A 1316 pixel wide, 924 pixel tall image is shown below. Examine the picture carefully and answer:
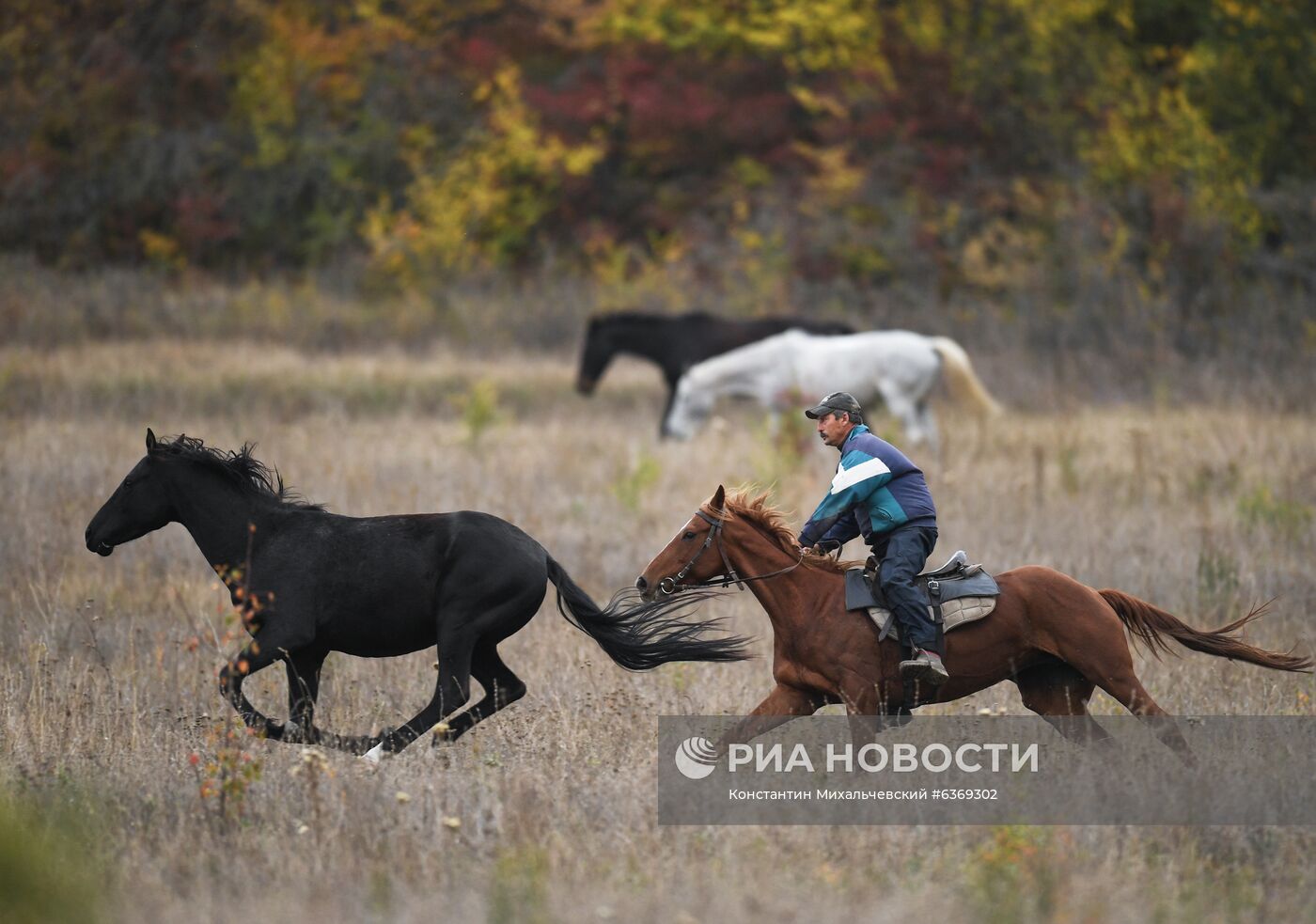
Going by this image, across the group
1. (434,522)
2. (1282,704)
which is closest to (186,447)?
(434,522)

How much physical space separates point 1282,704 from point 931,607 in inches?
88.2

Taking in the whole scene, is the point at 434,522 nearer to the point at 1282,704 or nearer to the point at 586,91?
the point at 1282,704

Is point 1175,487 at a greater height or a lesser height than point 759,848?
lesser

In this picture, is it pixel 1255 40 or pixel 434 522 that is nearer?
pixel 434 522

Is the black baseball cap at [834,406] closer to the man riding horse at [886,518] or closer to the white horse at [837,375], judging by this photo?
the man riding horse at [886,518]

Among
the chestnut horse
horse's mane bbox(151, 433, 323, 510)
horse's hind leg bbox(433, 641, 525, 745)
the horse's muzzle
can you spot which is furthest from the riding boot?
the horse's muzzle

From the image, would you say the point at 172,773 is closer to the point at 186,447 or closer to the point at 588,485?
the point at 186,447

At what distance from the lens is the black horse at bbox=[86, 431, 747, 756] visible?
6273 millimetres

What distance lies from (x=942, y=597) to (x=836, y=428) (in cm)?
83

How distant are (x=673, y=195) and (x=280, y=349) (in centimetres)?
1218

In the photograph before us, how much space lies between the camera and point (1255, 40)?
2205 cm

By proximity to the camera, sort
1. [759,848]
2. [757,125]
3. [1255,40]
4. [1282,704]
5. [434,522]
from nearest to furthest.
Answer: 1. [759,848]
2. [434,522]
3. [1282,704]
4. [1255,40]
5. [757,125]

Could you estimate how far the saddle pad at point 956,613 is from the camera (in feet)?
19.5

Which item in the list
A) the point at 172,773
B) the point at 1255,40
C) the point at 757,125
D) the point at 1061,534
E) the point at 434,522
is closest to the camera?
the point at 172,773
